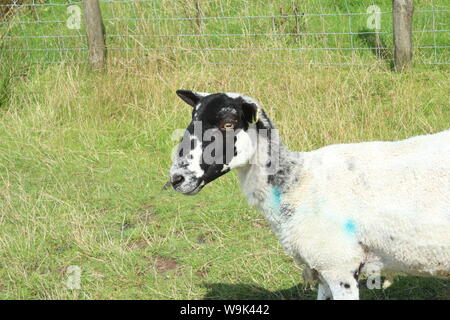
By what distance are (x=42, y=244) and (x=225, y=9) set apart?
13.8 ft

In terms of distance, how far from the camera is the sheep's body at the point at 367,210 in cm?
330

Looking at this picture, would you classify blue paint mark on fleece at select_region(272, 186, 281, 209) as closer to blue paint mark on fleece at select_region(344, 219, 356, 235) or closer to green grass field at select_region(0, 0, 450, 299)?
blue paint mark on fleece at select_region(344, 219, 356, 235)

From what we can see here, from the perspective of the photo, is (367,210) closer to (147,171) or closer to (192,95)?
(192,95)

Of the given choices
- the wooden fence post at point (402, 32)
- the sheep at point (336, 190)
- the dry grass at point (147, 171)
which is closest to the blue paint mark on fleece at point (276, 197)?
the sheep at point (336, 190)

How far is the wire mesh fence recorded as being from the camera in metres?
7.25

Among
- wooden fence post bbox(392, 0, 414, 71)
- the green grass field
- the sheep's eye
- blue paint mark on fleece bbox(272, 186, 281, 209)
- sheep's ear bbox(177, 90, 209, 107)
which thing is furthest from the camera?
wooden fence post bbox(392, 0, 414, 71)

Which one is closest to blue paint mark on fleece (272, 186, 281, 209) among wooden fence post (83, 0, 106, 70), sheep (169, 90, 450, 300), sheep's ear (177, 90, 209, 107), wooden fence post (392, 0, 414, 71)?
sheep (169, 90, 450, 300)

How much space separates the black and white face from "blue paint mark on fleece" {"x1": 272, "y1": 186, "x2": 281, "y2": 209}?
246mm

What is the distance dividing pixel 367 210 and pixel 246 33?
4.59 meters

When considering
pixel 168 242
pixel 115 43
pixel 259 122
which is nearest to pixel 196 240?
pixel 168 242

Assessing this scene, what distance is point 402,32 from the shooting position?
667 centimetres

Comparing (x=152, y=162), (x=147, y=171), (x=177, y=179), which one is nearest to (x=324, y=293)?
(x=177, y=179)

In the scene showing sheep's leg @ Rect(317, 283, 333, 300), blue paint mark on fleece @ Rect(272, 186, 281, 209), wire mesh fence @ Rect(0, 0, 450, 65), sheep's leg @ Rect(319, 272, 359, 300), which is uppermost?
wire mesh fence @ Rect(0, 0, 450, 65)

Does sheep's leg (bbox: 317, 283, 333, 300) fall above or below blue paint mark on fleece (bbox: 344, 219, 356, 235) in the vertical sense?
below
